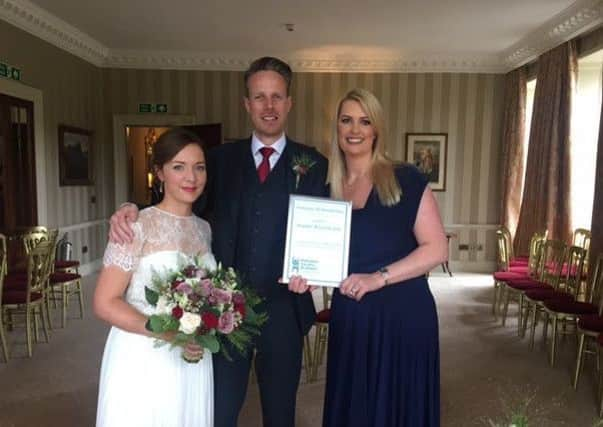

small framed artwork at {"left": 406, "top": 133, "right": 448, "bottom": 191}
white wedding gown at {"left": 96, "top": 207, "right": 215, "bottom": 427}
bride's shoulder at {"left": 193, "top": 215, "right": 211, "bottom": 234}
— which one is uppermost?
small framed artwork at {"left": 406, "top": 133, "right": 448, "bottom": 191}

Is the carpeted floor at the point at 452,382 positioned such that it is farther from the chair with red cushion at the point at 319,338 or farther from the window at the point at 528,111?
the window at the point at 528,111

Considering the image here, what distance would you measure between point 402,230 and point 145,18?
18.0ft

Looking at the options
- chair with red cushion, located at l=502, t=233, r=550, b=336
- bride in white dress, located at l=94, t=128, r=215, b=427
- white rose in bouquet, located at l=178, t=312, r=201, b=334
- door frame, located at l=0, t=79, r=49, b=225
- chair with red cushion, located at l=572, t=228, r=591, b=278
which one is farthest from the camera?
door frame, located at l=0, t=79, r=49, b=225

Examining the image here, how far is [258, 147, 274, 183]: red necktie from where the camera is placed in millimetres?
1907

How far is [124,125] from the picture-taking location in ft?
26.3

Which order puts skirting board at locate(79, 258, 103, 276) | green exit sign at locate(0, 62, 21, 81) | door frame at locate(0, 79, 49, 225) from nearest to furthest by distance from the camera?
green exit sign at locate(0, 62, 21, 81) → door frame at locate(0, 79, 49, 225) → skirting board at locate(79, 258, 103, 276)

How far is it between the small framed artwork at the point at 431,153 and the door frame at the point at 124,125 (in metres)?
3.85

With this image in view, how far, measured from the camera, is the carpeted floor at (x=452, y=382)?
3084 millimetres

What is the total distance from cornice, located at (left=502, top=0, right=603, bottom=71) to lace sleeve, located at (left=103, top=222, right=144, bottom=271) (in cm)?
549

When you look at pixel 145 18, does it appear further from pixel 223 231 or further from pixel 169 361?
pixel 169 361


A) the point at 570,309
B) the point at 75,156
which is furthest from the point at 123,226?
the point at 75,156

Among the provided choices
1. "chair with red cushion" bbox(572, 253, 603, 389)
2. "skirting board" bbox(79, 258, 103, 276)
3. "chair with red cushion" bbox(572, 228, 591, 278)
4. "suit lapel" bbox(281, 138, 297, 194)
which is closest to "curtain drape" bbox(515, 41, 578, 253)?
"chair with red cushion" bbox(572, 228, 591, 278)

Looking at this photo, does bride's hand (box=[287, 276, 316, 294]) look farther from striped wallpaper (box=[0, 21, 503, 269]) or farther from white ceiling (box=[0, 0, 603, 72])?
striped wallpaper (box=[0, 21, 503, 269])

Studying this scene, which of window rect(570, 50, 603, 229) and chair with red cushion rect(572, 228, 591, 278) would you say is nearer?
chair with red cushion rect(572, 228, 591, 278)
